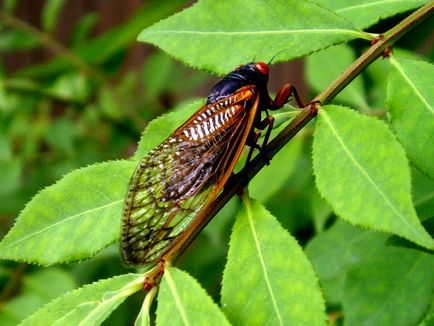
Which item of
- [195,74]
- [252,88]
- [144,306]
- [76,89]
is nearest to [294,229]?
[252,88]

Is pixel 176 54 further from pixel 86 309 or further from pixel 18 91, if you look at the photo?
pixel 18 91

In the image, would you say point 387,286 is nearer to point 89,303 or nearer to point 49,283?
point 89,303

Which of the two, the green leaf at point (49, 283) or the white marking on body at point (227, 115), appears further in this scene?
the green leaf at point (49, 283)

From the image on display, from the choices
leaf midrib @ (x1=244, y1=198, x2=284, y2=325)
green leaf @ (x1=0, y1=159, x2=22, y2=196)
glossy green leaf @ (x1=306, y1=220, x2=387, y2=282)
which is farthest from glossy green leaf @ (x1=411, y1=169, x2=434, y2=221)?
green leaf @ (x1=0, y1=159, x2=22, y2=196)

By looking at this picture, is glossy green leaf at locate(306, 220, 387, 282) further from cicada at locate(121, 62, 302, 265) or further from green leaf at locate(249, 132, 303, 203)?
cicada at locate(121, 62, 302, 265)

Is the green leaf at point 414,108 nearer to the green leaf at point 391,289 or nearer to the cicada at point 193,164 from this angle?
the cicada at point 193,164

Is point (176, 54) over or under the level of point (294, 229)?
over

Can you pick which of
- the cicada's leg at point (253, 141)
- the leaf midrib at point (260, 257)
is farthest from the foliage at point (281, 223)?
the cicada's leg at point (253, 141)
